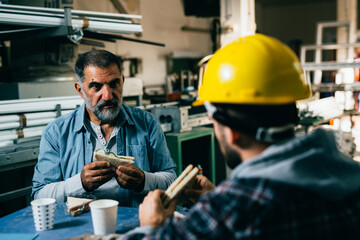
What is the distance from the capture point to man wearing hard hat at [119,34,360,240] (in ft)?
2.68

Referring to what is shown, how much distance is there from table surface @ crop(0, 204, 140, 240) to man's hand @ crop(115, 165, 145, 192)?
0.14 metres

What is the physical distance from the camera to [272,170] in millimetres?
855

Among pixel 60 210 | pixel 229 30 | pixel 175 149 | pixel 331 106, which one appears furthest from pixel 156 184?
pixel 229 30

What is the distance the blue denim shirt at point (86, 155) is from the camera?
6.18ft

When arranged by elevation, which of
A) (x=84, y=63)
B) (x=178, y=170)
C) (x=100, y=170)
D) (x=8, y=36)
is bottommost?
(x=178, y=170)

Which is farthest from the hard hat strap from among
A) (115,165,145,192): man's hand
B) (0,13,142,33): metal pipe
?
(0,13,142,33): metal pipe

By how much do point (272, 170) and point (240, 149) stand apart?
0.22m

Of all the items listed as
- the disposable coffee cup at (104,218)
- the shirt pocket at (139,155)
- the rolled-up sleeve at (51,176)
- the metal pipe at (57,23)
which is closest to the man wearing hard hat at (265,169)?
the disposable coffee cup at (104,218)

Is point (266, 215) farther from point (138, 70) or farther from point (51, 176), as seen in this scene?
point (138, 70)

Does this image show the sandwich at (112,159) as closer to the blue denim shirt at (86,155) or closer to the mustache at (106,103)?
the blue denim shirt at (86,155)

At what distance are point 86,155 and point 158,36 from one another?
147 inches

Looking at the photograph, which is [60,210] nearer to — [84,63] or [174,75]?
[84,63]

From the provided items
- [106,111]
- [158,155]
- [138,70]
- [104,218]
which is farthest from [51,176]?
[138,70]

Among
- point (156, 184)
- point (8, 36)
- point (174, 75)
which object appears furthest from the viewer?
point (174, 75)
